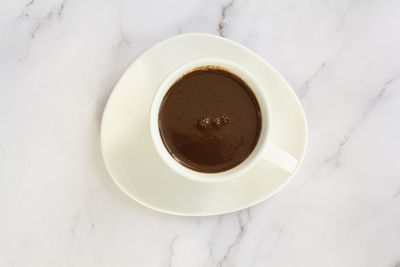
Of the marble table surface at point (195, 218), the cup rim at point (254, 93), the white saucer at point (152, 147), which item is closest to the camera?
the cup rim at point (254, 93)

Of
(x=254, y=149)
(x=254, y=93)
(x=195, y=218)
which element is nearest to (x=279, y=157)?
(x=254, y=149)

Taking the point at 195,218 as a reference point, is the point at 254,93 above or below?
above

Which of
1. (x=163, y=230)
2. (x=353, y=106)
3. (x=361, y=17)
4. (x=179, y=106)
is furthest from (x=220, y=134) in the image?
(x=361, y=17)

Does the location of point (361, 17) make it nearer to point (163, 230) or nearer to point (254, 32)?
point (254, 32)

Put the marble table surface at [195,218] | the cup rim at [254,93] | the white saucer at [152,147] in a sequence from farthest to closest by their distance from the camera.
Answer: the marble table surface at [195,218] < the white saucer at [152,147] < the cup rim at [254,93]

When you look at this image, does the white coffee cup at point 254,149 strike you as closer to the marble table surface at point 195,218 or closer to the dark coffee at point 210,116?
the dark coffee at point 210,116

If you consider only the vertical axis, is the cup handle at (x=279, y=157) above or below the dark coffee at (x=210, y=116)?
below

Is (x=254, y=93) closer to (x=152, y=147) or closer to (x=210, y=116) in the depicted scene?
(x=210, y=116)

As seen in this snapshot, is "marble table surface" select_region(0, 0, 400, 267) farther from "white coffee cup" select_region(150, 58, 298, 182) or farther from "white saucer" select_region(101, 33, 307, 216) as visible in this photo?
"white coffee cup" select_region(150, 58, 298, 182)

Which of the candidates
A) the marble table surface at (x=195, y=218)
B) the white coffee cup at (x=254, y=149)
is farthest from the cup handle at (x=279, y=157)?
the marble table surface at (x=195, y=218)
